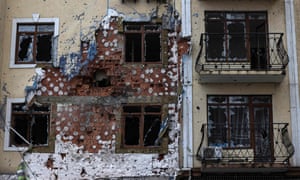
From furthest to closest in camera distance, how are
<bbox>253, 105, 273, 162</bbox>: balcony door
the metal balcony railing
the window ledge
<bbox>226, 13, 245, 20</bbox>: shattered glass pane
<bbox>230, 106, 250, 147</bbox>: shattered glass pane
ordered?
1. <bbox>226, 13, 245, 20</bbox>: shattered glass pane
2. the window ledge
3. <bbox>230, 106, 250, 147</bbox>: shattered glass pane
4. <bbox>253, 105, 273, 162</bbox>: balcony door
5. the metal balcony railing

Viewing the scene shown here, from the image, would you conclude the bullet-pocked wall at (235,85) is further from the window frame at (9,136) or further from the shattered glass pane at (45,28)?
the shattered glass pane at (45,28)

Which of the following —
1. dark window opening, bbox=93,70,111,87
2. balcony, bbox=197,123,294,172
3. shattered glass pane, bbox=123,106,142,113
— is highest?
dark window opening, bbox=93,70,111,87

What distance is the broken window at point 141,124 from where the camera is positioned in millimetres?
15312

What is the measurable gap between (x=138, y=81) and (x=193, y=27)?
2.60m

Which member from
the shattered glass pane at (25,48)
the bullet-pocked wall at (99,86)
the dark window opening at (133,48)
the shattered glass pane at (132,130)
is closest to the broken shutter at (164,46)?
the bullet-pocked wall at (99,86)

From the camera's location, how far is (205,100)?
50.4 ft

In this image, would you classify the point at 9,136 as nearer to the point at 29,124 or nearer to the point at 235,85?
the point at 29,124

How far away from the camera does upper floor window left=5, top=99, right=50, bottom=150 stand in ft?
50.4

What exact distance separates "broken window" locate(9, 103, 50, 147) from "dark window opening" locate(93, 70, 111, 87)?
1.78 metres

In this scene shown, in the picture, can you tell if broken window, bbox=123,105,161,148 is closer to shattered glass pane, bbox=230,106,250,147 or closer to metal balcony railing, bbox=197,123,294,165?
metal balcony railing, bbox=197,123,294,165

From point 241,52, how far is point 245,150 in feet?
10.6

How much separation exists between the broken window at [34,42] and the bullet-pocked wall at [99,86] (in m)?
0.34

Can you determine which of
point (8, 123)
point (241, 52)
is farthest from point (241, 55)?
point (8, 123)

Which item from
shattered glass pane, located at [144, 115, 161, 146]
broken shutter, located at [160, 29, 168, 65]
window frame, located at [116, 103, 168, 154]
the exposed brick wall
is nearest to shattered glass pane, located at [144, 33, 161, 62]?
broken shutter, located at [160, 29, 168, 65]
